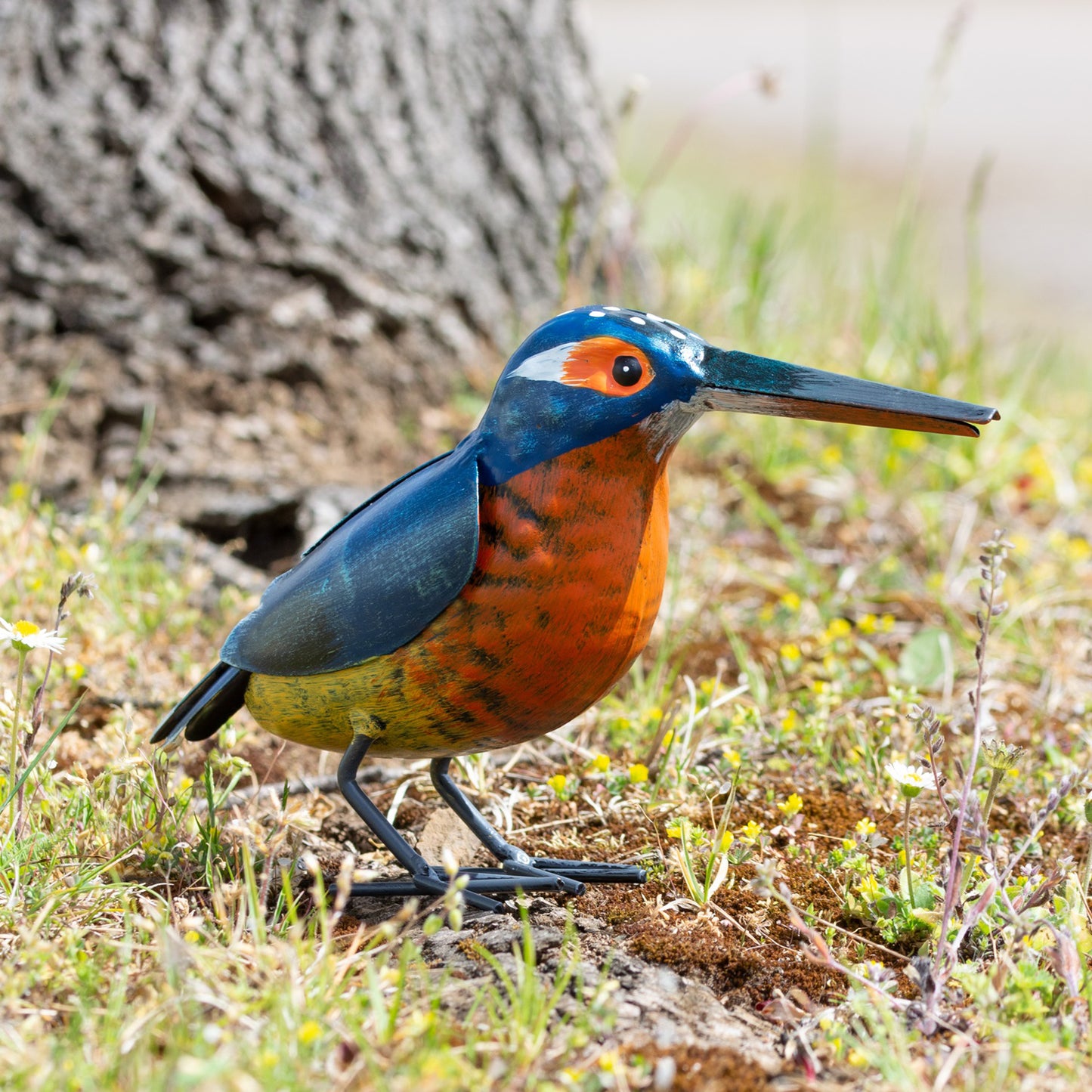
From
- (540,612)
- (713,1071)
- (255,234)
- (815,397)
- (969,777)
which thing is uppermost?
(255,234)

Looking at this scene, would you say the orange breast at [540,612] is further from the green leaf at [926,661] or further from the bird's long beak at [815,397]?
the green leaf at [926,661]

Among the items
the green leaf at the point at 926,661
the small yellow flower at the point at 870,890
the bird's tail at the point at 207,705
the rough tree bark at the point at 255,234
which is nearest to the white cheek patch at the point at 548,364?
the bird's tail at the point at 207,705

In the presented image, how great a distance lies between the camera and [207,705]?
2.37 meters

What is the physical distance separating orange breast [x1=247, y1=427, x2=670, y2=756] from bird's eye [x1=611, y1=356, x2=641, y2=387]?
0.27 feet

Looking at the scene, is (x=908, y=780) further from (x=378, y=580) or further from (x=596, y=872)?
(x=378, y=580)

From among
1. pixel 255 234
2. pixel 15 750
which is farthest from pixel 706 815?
pixel 255 234

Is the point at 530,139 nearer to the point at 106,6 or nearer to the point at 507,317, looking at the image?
the point at 507,317

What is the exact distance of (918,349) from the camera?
184 inches

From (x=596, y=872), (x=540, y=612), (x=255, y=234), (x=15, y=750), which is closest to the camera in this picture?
(x=540, y=612)

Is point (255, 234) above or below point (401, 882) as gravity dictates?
above

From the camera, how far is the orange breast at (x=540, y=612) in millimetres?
2000

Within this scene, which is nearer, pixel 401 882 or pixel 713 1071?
pixel 713 1071

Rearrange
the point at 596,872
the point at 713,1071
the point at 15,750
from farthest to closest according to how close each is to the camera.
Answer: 1. the point at 596,872
2. the point at 15,750
3. the point at 713,1071

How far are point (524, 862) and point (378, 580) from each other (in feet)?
2.12
